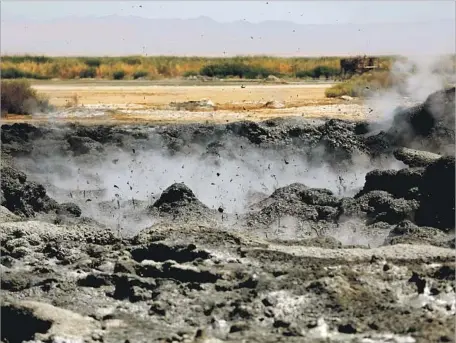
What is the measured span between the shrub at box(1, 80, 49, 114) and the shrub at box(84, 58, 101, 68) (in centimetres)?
3153

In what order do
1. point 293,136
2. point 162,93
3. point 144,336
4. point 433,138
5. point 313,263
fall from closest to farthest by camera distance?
point 144,336 → point 313,263 → point 433,138 → point 293,136 → point 162,93

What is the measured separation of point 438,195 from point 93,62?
187 ft

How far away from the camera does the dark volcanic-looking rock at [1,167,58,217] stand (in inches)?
775

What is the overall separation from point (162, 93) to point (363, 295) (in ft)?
117

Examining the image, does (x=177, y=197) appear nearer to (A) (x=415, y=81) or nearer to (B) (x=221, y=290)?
(B) (x=221, y=290)

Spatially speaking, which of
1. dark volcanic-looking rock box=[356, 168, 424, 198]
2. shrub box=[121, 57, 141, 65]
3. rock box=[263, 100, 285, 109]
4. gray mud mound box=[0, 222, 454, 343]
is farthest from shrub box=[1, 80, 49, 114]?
shrub box=[121, 57, 141, 65]

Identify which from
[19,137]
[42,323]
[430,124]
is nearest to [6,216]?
[42,323]

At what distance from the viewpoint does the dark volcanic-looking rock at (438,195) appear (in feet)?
57.3

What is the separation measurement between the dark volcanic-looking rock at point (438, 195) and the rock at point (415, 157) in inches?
70.3

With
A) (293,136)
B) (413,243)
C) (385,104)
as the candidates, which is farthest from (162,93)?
(413,243)

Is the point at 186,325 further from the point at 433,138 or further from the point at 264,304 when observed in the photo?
the point at 433,138

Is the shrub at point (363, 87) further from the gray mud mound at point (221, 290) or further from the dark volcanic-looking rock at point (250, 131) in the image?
the gray mud mound at point (221, 290)

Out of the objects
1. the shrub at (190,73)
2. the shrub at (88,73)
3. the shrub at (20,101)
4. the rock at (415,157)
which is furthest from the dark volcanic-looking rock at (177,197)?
the shrub at (88,73)

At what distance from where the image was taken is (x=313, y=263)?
45.9 feet
